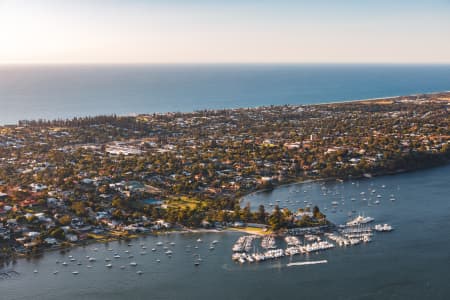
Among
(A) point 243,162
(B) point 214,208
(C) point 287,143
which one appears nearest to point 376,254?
(B) point 214,208

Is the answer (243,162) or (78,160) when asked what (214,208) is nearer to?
(243,162)

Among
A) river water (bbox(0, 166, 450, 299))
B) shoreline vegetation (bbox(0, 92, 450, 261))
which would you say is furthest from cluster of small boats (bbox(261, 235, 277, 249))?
river water (bbox(0, 166, 450, 299))

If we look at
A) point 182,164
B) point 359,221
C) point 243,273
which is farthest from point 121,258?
point 182,164

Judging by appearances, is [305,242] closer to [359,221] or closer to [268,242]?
[268,242]

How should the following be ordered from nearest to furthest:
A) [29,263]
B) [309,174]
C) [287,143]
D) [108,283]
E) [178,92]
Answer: [108,283]
[29,263]
[309,174]
[287,143]
[178,92]

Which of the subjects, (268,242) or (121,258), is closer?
(121,258)

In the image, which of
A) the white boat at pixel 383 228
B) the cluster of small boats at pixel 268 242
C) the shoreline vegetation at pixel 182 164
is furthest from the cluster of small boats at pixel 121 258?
the white boat at pixel 383 228
